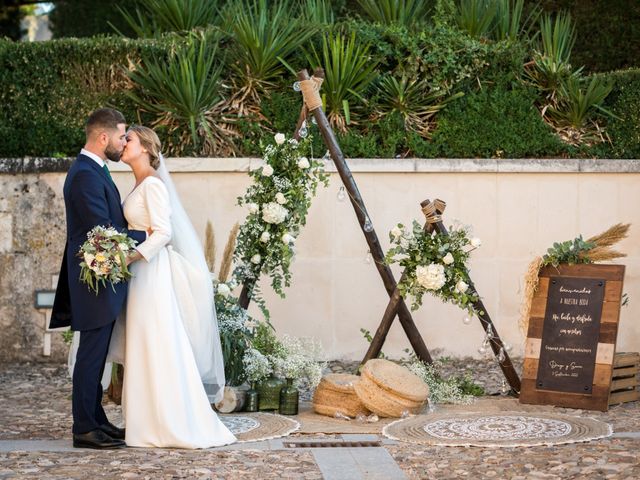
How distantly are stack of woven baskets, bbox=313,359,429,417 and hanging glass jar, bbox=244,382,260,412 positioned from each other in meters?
0.42

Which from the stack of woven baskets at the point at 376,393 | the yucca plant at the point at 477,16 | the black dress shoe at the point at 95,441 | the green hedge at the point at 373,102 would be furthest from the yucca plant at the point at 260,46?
the black dress shoe at the point at 95,441

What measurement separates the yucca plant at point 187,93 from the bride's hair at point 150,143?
3.07 m

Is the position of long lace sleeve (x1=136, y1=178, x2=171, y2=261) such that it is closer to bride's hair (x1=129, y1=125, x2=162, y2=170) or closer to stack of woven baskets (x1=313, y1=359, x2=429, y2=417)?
bride's hair (x1=129, y1=125, x2=162, y2=170)

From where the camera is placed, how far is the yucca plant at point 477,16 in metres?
11.1

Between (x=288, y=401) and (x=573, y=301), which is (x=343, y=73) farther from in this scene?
(x=288, y=401)

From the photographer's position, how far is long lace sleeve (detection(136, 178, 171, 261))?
6359 millimetres

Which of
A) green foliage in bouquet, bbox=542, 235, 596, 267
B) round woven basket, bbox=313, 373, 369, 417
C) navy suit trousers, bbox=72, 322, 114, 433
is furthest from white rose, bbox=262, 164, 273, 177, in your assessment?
green foliage in bouquet, bbox=542, 235, 596, 267

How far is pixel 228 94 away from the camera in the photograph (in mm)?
10523

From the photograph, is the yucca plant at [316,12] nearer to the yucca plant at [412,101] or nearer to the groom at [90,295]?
the yucca plant at [412,101]

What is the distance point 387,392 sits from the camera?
7.30 meters

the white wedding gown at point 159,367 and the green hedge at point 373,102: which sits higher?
the green hedge at point 373,102

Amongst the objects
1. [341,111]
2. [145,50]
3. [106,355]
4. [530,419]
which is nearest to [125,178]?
[145,50]

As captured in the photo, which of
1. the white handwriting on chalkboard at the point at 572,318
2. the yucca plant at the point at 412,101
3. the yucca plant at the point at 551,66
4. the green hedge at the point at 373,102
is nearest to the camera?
the white handwriting on chalkboard at the point at 572,318

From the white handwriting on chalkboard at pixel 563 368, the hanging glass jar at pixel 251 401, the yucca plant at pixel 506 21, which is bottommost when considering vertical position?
the hanging glass jar at pixel 251 401
